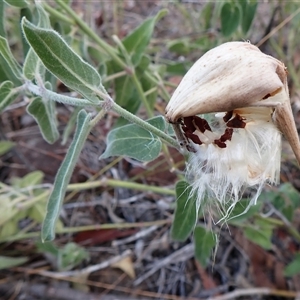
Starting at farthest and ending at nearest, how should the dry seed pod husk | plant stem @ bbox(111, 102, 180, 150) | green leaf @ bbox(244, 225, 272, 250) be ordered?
1. green leaf @ bbox(244, 225, 272, 250)
2. plant stem @ bbox(111, 102, 180, 150)
3. the dry seed pod husk

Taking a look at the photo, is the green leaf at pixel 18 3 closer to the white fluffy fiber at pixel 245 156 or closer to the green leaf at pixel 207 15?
the white fluffy fiber at pixel 245 156

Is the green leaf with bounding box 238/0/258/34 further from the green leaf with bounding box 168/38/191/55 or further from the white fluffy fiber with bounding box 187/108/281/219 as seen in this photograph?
the white fluffy fiber with bounding box 187/108/281/219

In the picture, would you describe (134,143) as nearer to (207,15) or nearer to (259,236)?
(259,236)

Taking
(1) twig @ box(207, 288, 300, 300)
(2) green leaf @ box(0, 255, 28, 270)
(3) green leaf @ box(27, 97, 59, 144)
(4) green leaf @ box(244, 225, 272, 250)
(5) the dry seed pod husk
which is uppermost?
(5) the dry seed pod husk

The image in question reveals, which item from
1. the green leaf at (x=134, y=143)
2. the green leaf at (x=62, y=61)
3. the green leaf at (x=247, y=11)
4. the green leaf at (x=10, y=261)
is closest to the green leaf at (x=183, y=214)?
the green leaf at (x=134, y=143)

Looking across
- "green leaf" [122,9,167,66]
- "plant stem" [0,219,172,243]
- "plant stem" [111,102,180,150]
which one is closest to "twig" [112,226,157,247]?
"plant stem" [0,219,172,243]

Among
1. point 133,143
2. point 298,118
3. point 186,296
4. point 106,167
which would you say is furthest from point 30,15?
point 298,118

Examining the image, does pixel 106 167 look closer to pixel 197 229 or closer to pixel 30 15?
pixel 197 229
